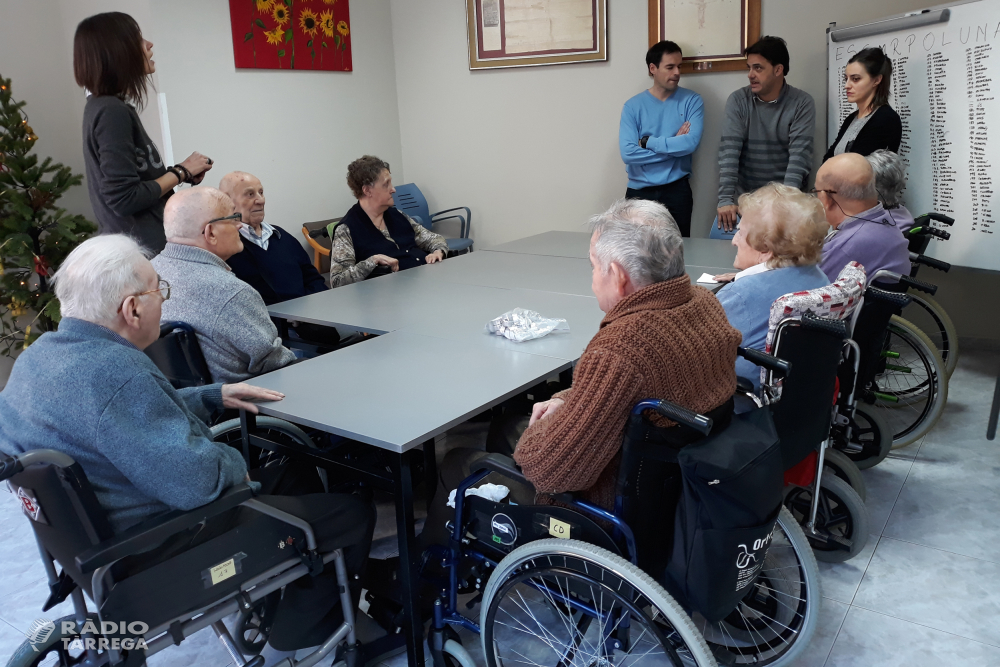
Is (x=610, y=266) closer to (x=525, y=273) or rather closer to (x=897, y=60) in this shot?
(x=525, y=273)

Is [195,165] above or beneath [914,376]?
above

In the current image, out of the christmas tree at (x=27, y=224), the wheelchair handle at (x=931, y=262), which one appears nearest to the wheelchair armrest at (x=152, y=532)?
the wheelchair handle at (x=931, y=262)

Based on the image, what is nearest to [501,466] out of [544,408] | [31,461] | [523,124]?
[544,408]

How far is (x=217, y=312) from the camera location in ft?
7.11

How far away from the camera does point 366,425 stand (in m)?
1.71

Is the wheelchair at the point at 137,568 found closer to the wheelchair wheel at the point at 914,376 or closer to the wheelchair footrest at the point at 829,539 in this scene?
the wheelchair footrest at the point at 829,539

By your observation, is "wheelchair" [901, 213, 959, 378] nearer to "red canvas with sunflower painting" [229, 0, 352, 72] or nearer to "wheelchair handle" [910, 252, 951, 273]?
"wheelchair handle" [910, 252, 951, 273]

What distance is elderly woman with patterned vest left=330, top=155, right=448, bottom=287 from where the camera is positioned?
3596mm

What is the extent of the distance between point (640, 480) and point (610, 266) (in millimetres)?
442

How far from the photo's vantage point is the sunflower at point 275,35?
475 centimetres

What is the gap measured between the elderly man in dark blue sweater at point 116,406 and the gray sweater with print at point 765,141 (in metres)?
3.60

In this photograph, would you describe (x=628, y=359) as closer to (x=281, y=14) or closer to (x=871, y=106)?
(x=871, y=106)

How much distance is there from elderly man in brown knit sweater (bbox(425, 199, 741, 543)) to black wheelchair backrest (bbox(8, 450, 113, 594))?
79cm

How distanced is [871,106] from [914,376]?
1307 mm
